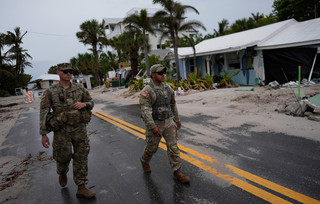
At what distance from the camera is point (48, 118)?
3094mm

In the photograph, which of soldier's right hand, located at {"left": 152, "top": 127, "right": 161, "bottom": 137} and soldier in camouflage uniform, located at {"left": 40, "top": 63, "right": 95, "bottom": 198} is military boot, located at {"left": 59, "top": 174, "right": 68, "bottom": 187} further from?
soldier's right hand, located at {"left": 152, "top": 127, "right": 161, "bottom": 137}

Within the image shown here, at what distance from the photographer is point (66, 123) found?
10.2 feet

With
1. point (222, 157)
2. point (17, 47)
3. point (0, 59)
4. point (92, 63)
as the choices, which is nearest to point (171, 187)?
point (222, 157)

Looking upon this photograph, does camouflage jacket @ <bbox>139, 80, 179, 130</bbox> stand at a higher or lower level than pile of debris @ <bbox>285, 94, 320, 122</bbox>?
higher

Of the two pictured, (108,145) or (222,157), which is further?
(108,145)

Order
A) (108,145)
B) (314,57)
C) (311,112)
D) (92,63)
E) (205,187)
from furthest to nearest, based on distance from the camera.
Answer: (92,63) → (314,57) → (311,112) → (108,145) → (205,187)

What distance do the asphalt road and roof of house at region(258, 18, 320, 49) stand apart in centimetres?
856

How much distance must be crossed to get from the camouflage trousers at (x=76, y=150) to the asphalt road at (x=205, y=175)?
342 millimetres

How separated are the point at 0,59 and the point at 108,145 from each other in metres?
39.5

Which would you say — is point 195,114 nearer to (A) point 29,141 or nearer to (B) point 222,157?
(B) point 222,157

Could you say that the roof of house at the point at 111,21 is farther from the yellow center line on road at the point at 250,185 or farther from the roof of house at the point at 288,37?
the yellow center line on road at the point at 250,185

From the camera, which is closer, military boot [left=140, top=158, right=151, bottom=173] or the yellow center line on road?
the yellow center line on road

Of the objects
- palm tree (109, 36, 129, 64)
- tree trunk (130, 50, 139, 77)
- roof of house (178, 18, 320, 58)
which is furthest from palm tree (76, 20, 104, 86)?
roof of house (178, 18, 320, 58)

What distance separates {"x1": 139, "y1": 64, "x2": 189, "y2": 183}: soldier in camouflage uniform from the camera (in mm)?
3201
